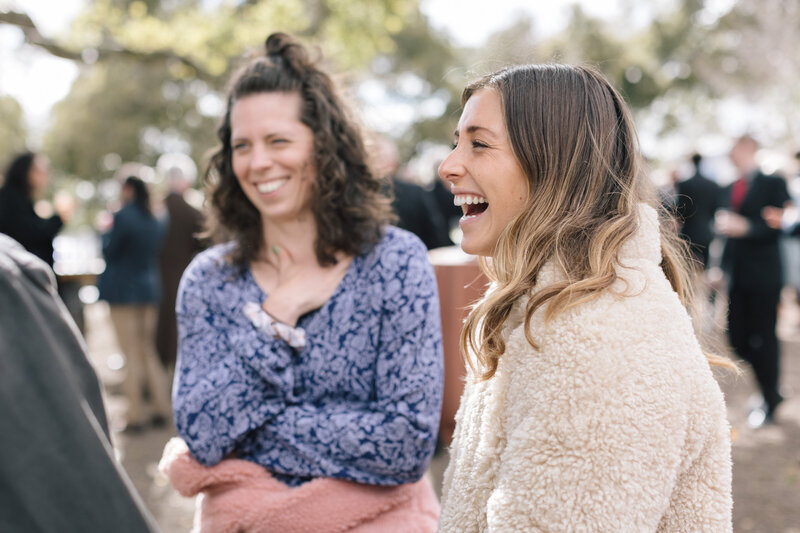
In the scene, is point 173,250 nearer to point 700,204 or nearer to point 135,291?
point 135,291

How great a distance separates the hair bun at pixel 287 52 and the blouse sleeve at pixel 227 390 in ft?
2.78

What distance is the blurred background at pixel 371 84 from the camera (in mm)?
6464

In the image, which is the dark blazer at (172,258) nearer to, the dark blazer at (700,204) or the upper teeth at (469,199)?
the dark blazer at (700,204)

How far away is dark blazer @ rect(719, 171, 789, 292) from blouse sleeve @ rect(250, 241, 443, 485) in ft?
15.7

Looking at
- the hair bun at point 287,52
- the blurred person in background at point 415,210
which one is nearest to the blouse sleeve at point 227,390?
the hair bun at point 287,52

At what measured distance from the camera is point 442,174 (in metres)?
1.40

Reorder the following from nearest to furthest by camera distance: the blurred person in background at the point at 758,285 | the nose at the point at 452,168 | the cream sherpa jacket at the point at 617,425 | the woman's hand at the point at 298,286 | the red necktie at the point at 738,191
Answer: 1. the cream sherpa jacket at the point at 617,425
2. the nose at the point at 452,168
3. the woman's hand at the point at 298,286
4. the blurred person in background at the point at 758,285
5. the red necktie at the point at 738,191

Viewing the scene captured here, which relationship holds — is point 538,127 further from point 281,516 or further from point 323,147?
point 281,516

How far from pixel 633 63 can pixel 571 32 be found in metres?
2.99

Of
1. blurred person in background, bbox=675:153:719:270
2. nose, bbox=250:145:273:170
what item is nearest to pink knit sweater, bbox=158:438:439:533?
nose, bbox=250:145:273:170

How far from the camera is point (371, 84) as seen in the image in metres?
32.5

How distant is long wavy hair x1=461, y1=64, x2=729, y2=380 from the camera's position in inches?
48.4

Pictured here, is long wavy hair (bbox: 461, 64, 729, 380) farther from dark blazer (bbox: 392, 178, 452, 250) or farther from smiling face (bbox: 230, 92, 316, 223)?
dark blazer (bbox: 392, 178, 452, 250)

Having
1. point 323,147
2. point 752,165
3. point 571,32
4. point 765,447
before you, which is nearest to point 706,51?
point 571,32
